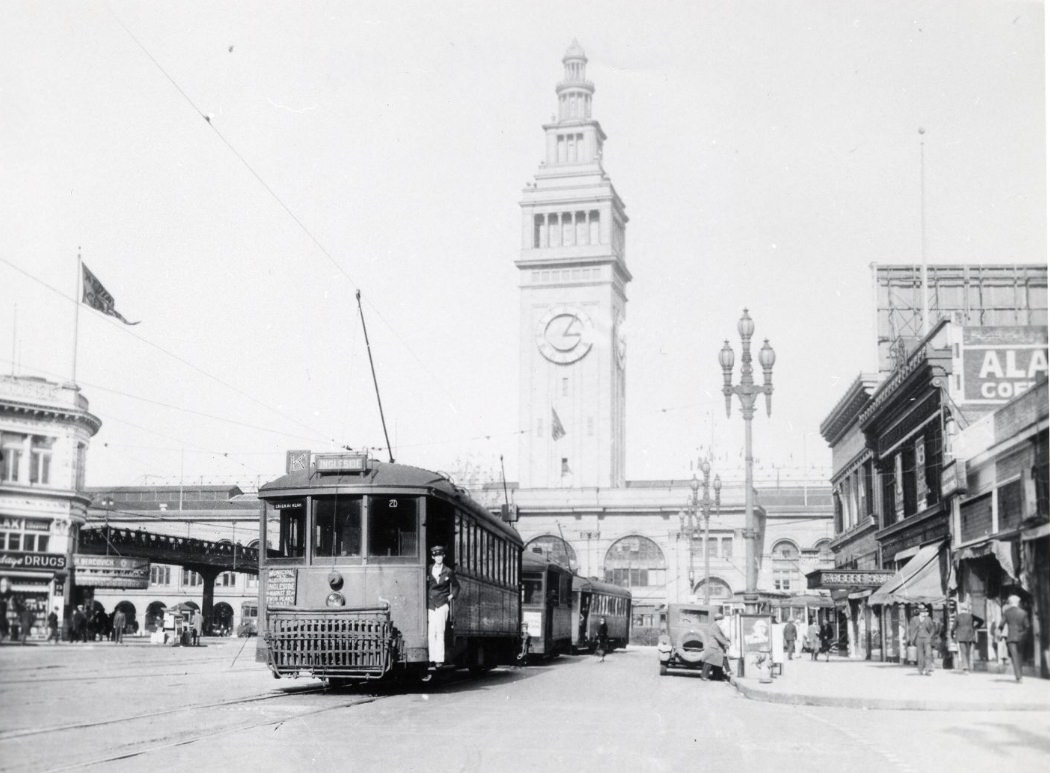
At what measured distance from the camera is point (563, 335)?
293 feet

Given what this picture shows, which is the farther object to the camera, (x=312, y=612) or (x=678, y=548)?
(x=678, y=548)

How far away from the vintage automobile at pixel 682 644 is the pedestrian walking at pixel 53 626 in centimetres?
1651

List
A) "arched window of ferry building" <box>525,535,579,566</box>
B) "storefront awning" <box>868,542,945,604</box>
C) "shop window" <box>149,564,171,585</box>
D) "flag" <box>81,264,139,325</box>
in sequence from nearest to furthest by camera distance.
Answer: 1. "flag" <box>81,264,139,325</box>
2. "storefront awning" <box>868,542,945,604</box>
3. "shop window" <box>149,564,171,585</box>
4. "arched window of ferry building" <box>525,535,579,566</box>

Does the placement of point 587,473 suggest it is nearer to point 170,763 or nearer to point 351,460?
point 351,460

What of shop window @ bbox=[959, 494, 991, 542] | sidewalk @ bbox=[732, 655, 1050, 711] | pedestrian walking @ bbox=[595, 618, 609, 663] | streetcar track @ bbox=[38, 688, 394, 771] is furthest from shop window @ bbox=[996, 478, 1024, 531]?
pedestrian walking @ bbox=[595, 618, 609, 663]

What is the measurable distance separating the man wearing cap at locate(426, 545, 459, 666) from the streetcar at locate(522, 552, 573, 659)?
45.3 feet

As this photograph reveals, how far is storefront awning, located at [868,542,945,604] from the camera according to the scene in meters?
30.5

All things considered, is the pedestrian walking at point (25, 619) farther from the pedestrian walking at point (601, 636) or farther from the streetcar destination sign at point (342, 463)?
the pedestrian walking at point (601, 636)

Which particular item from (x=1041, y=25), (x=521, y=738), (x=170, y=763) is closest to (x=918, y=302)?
(x=1041, y=25)

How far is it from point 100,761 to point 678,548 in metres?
73.5

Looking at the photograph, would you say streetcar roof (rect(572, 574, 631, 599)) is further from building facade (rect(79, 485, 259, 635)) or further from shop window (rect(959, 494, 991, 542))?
shop window (rect(959, 494, 991, 542))

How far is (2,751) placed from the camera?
9656 millimetres

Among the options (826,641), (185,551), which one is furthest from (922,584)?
(185,551)

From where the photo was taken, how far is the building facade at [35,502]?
10.1m
